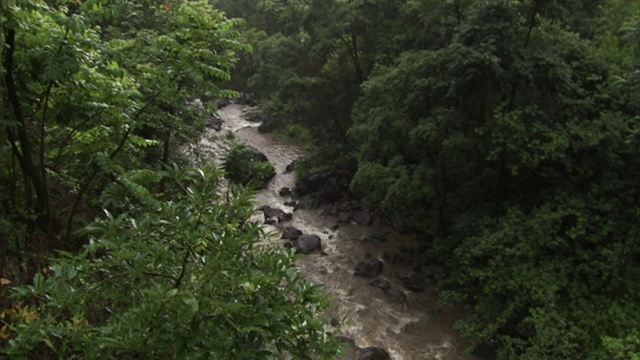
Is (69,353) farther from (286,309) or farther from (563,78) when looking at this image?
(563,78)

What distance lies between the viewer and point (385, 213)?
1711 cm

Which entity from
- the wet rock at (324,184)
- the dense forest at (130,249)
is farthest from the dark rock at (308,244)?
the dense forest at (130,249)

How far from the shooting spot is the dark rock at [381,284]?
1340 centimetres

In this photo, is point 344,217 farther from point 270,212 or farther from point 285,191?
point 285,191

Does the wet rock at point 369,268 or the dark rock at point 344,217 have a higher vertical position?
the dark rock at point 344,217

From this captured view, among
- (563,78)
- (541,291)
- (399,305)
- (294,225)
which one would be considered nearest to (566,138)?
(563,78)

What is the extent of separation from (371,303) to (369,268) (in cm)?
156

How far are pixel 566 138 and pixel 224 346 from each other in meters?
10.4

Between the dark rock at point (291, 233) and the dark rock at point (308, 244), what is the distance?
0.94ft

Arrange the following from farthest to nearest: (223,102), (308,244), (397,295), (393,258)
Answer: (223,102) < (308,244) < (393,258) < (397,295)

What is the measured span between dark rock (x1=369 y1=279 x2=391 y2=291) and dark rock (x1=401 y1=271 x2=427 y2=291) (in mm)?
547

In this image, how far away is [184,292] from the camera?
8.71 ft

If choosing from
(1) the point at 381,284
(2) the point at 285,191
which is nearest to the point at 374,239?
(1) the point at 381,284

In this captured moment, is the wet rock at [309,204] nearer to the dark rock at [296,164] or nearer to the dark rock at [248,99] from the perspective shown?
the dark rock at [296,164]
